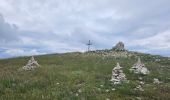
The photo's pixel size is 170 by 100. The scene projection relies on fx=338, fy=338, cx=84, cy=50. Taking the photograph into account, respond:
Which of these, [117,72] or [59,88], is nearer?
[59,88]

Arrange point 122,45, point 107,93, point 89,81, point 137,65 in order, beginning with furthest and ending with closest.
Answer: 1. point 122,45
2. point 137,65
3. point 89,81
4. point 107,93

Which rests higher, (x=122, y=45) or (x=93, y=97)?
(x=122, y=45)

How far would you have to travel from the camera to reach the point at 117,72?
2973 centimetres

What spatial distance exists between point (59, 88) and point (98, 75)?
9.59 m

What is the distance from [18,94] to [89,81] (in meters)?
8.55

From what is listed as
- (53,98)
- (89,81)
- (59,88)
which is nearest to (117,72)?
(89,81)

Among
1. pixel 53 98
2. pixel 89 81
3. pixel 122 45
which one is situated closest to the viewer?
pixel 53 98

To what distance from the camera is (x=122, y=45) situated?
262 ft

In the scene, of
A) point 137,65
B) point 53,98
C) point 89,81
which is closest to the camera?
point 53,98

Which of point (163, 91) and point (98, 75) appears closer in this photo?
point (163, 91)

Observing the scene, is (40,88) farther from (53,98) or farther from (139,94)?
(139,94)

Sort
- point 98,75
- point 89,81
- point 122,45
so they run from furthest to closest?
point 122,45
point 98,75
point 89,81

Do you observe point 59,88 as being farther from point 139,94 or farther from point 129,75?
point 129,75

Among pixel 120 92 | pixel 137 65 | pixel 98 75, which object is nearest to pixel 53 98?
pixel 120 92
